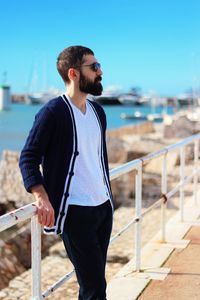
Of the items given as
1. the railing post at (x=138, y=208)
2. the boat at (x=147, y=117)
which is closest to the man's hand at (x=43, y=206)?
the railing post at (x=138, y=208)

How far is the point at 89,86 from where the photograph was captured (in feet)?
9.32

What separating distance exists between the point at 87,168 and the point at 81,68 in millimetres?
485

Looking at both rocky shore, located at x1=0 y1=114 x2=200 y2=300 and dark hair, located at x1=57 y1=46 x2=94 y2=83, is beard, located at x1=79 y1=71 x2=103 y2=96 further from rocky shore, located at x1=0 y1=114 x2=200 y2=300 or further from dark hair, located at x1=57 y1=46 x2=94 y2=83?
rocky shore, located at x1=0 y1=114 x2=200 y2=300

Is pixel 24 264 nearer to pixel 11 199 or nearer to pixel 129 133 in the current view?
pixel 11 199

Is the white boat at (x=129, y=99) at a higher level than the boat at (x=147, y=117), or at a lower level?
lower

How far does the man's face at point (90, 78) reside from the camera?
2816 mm

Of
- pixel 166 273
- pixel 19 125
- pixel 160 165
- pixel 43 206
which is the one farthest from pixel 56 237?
pixel 19 125

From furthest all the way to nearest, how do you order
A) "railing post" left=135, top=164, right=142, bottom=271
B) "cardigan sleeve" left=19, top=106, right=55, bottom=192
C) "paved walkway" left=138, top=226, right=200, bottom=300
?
"railing post" left=135, top=164, right=142, bottom=271 → "paved walkway" left=138, top=226, right=200, bottom=300 → "cardigan sleeve" left=19, top=106, right=55, bottom=192

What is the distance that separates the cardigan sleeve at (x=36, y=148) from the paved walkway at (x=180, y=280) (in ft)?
6.00

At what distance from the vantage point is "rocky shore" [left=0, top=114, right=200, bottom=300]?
21.3 ft

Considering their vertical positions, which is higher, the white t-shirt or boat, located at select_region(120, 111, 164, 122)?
the white t-shirt

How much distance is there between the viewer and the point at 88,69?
282 centimetres

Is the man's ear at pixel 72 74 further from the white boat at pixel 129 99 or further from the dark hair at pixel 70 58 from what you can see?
the white boat at pixel 129 99

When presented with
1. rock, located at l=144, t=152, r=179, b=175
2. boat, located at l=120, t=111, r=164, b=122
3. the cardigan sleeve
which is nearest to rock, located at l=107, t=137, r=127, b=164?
rock, located at l=144, t=152, r=179, b=175
